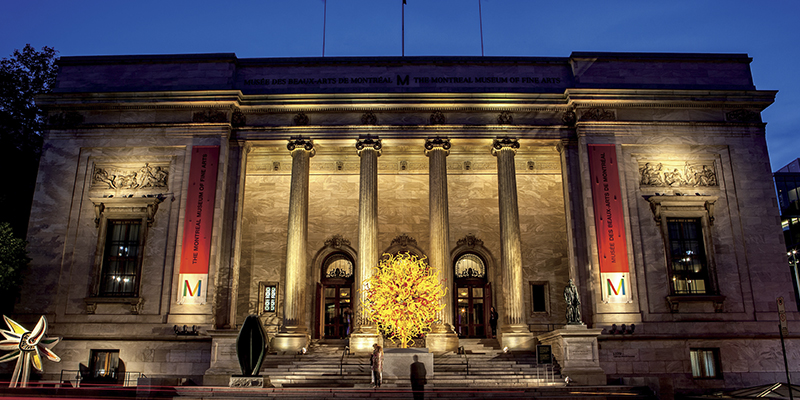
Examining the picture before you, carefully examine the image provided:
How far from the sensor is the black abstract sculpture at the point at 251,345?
1549 cm

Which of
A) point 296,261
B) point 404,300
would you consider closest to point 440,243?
point 404,300

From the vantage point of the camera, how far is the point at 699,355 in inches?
849

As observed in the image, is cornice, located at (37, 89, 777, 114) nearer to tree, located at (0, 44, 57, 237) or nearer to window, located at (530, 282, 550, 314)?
tree, located at (0, 44, 57, 237)

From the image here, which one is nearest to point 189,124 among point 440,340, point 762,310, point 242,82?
point 242,82

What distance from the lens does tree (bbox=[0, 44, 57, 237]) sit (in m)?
25.9

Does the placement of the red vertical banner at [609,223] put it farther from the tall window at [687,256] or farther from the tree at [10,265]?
the tree at [10,265]


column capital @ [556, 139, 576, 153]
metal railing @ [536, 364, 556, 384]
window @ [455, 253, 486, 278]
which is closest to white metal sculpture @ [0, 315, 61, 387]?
metal railing @ [536, 364, 556, 384]

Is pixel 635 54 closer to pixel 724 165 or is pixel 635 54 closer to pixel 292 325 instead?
pixel 724 165

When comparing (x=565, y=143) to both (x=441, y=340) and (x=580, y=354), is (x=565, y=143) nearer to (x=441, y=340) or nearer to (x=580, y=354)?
Result: (x=580, y=354)

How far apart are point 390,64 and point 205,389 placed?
52.2ft

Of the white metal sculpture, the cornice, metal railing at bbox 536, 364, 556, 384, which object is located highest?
the cornice

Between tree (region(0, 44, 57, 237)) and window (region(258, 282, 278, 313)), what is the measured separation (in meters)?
11.1

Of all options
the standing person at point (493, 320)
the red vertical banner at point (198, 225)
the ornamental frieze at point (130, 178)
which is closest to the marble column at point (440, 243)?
the standing person at point (493, 320)

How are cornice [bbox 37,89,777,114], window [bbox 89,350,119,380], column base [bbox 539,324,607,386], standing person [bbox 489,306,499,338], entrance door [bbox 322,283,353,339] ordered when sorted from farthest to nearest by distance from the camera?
entrance door [bbox 322,283,353,339]
standing person [bbox 489,306,499,338]
cornice [bbox 37,89,777,114]
window [bbox 89,350,119,380]
column base [bbox 539,324,607,386]
